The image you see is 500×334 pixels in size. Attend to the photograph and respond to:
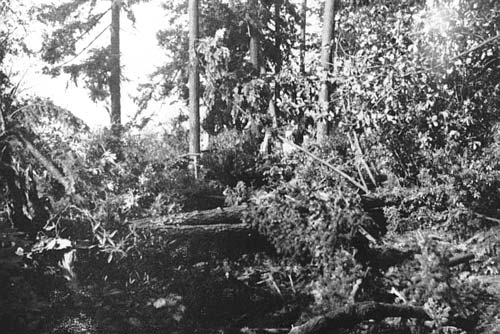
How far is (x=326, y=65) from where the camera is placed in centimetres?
1067

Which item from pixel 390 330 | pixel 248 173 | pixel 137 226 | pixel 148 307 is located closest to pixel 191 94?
pixel 248 173

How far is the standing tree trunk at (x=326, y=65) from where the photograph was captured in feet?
33.4

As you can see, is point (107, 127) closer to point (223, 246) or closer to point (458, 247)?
point (223, 246)

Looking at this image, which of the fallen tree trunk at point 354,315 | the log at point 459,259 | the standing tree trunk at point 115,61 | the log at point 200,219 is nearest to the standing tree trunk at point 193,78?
the standing tree trunk at point 115,61

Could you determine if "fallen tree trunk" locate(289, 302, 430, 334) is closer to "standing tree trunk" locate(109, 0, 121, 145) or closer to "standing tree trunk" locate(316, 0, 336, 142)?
"standing tree trunk" locate(316, 0, 336, 142)

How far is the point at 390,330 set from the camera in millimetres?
5441

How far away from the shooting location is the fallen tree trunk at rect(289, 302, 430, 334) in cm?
446

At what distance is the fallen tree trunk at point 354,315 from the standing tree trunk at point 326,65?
18.4ft

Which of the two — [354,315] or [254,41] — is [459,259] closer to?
[354,315]

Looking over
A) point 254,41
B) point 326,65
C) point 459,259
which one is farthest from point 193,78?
point 459,259

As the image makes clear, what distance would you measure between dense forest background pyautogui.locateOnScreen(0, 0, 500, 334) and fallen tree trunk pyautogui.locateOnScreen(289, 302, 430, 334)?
0.06ft

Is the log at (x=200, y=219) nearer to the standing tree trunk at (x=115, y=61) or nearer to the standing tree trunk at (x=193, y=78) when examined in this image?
the standing tree trunk at (x=193, y=78)

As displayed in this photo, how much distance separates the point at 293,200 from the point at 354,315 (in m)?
2.88

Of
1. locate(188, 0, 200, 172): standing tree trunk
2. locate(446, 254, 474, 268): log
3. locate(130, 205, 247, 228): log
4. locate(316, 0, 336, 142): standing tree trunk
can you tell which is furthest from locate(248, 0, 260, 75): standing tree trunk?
locate(446, 254, 474, 268): log
